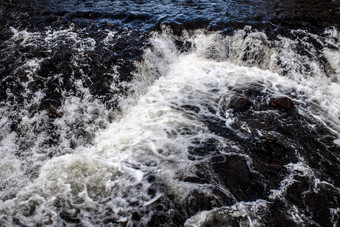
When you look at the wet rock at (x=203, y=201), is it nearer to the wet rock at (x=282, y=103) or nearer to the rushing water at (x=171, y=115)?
the rushing water at (x=171, y=115)

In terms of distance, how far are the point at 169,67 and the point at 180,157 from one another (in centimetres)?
386

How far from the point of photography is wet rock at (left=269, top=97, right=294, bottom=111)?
5730 millimetres

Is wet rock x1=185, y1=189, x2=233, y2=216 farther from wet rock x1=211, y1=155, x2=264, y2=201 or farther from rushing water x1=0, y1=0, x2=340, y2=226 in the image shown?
wet rock x1=211, y1=155, x2=264, y2=201

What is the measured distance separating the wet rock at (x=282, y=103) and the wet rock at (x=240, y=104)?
57 centimetres

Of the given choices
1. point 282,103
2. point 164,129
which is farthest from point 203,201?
point 282,103

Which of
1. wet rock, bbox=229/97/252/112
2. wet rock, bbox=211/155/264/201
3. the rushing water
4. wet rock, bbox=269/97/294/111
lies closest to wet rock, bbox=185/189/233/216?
the rushing water

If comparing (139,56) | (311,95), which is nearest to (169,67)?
(139,56)

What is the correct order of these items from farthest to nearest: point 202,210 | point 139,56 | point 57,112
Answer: point 139,56 < point 57,112 < point 202,210

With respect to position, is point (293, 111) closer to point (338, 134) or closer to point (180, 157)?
point (338, 134)

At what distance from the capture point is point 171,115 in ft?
18.4

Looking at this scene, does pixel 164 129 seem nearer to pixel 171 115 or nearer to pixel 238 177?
pixel 171 115

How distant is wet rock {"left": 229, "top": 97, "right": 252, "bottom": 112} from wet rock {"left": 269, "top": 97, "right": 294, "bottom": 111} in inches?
22.3

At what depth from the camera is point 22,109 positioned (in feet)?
18.3

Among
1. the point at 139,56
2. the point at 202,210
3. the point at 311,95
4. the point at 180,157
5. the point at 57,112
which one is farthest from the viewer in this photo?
the point at 139,56
